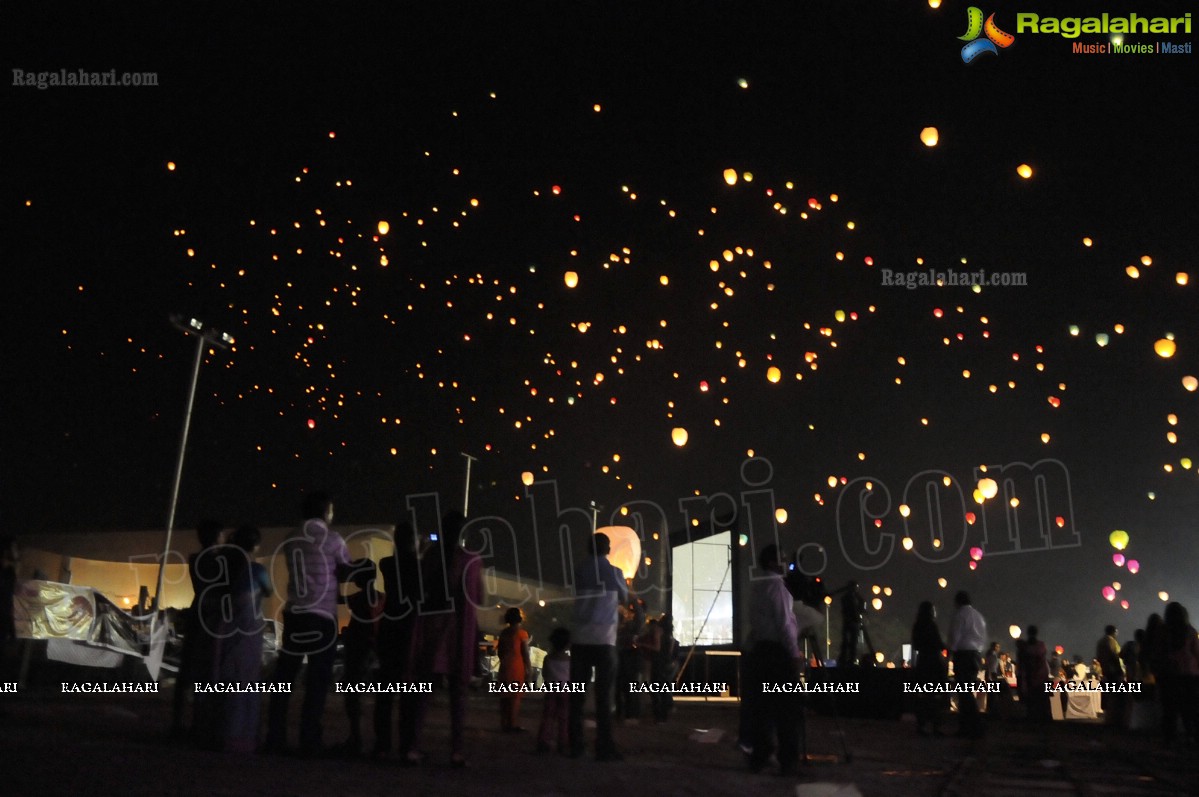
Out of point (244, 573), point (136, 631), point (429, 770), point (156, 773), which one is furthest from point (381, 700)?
point (136, 631)

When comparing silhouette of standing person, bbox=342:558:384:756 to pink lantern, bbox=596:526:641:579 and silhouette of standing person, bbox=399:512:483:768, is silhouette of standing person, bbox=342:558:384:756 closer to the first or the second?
silhouette of standing person, bbox=399:512:483:768

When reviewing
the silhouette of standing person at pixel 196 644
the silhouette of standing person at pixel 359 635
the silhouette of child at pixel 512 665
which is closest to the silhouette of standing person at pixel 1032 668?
the silhouette of child at pixel 512 665

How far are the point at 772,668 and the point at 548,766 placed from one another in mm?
1639

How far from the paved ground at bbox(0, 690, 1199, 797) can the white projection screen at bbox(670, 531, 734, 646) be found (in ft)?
19.2

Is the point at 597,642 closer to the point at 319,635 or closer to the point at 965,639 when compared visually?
→ the point at 319,635

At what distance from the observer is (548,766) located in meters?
6.85

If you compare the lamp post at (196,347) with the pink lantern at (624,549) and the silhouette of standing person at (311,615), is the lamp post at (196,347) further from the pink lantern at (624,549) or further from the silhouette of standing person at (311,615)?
the silhouette of standing person at (311,615)

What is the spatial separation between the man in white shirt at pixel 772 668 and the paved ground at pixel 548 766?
200 mm

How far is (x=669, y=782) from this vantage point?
6145 mm

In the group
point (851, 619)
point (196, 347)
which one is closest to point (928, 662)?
point (851, 619)

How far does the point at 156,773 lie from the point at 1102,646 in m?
14.6

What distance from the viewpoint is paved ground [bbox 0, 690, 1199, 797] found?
5.10 m

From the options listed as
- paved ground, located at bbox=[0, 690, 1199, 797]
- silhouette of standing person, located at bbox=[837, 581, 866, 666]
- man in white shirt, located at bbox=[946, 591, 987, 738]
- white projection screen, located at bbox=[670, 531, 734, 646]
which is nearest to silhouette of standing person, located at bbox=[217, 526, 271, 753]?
paved ground, located at bbox=[0, 690, 1199, 797]

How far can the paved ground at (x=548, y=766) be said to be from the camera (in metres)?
5.10
